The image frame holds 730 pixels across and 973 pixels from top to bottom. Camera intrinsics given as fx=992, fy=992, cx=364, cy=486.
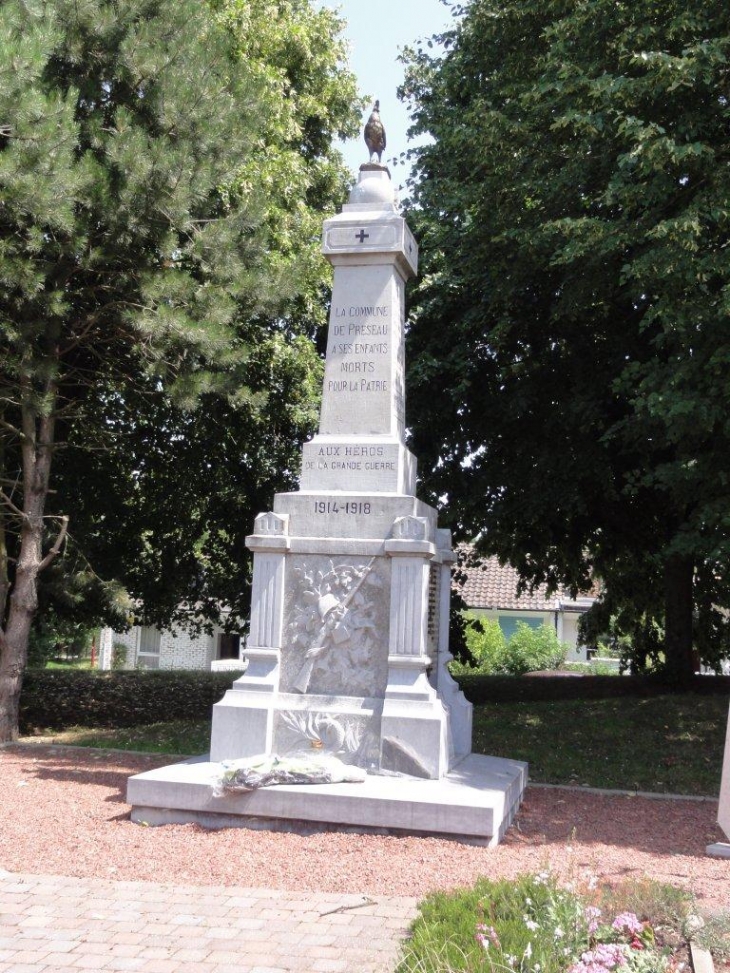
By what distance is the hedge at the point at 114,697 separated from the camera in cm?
1652

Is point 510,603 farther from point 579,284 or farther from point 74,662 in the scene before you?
point 579,284

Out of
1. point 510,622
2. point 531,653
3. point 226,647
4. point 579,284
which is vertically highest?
point 579,284

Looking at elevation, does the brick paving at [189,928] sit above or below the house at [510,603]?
below

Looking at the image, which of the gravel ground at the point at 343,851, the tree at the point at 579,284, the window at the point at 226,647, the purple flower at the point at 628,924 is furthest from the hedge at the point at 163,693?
the window at the point at 226,647

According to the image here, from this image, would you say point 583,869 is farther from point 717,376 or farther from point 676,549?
point 717,376

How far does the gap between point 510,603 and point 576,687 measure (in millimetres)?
16057

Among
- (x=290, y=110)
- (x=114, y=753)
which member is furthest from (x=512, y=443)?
(x=114, y=753)

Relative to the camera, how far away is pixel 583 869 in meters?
6.62

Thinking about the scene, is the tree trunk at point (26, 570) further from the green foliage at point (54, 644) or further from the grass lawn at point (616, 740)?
the green foliage at point (54, 644)

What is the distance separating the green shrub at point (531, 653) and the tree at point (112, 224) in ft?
53.2

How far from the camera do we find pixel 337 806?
7.27m

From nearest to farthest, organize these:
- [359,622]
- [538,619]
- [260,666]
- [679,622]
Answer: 1. [359,622]
2. [260,666]
3. [679,622]
4. [538,619]

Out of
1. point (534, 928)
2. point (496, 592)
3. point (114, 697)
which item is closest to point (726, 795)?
point (534, 928)

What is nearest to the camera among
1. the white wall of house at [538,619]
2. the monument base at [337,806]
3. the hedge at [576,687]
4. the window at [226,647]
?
the monument base at [337,806]
